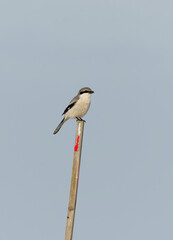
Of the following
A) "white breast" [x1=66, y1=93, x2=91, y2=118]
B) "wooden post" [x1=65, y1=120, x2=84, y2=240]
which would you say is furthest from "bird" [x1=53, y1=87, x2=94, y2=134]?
"wooden post" [x1=65, y1=120, x2=84, y2=240]

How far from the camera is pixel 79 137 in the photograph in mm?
10141

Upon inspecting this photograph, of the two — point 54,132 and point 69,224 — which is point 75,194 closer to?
point 69,224

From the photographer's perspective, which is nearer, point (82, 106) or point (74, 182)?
point (74, 182)

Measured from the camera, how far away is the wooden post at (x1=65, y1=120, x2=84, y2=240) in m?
9.69

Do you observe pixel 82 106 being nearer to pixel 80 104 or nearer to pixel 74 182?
pixel 80 104

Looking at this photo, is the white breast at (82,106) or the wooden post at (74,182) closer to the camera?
the wooden post at (74,182)

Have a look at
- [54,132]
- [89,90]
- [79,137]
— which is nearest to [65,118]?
[54,132]

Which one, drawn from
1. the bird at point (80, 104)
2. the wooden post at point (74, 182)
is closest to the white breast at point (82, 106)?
the bird at point (80, 104)

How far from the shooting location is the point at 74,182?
9.95 meters

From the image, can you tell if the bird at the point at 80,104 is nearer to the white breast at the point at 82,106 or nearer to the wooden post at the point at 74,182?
the white breast at the point at 82,106

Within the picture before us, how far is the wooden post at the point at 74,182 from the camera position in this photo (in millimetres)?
9688

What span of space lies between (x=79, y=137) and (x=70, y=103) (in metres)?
6.01

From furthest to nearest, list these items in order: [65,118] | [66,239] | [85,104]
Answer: [65,118] → [85,104] → [66,239]

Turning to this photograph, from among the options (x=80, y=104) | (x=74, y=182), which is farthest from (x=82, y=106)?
(x=74, y=182)
